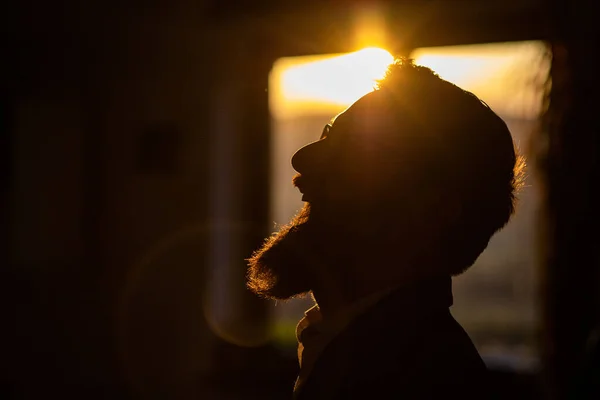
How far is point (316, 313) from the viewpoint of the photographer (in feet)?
5.32

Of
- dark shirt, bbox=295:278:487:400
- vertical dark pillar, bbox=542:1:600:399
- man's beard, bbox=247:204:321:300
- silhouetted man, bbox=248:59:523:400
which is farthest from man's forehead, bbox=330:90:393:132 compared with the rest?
vertical dark pillar, bbox=542:1:600:399

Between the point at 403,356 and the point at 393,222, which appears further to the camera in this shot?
the point at 393,222

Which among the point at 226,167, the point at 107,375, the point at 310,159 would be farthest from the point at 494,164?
the point at 107,375

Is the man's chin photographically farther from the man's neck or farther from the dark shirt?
the dark shirt

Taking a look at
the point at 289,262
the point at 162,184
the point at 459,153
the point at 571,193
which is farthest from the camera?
the point at 162,184

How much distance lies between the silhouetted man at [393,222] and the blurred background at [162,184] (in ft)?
12.2

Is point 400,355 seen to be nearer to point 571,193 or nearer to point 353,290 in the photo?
point 353,290

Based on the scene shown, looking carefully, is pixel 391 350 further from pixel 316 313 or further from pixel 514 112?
pixel 514 112

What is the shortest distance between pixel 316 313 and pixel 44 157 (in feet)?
19.0

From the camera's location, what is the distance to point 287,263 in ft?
5.60

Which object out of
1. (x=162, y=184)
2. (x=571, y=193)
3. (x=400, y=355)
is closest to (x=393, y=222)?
(x=400, y=355)

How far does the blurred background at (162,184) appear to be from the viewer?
575cm

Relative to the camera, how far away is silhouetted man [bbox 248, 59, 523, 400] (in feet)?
4.45

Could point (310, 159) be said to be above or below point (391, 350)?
above
